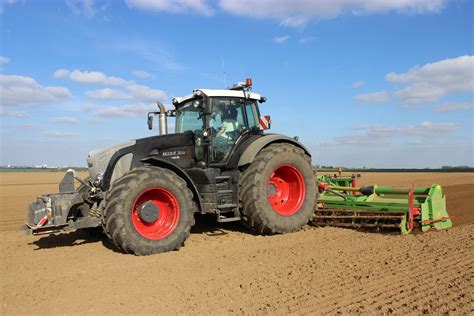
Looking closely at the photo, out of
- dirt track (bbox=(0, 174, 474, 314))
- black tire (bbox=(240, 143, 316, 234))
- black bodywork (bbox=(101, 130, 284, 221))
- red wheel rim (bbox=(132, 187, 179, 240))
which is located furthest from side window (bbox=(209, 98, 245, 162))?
dirt track (bbox=(0, 174, 474, 314))

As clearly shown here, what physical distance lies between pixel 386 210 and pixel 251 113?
9.67ft

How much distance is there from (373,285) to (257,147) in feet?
11.6

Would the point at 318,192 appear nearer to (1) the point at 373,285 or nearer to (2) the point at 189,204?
(2) the point at 189,204

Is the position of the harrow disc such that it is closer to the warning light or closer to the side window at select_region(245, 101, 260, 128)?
the side window at select_region(245, 101, 260, 128)

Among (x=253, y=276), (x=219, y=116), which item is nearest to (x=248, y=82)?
(x=219, y=116)

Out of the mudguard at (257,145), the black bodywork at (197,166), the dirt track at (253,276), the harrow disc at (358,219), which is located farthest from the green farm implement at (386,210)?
the black bodywork at (197,166)

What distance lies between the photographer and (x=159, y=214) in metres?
6.45

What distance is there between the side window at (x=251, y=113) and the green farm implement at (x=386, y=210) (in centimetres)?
184

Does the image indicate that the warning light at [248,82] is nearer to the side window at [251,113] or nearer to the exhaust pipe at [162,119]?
the side window at [251,113]

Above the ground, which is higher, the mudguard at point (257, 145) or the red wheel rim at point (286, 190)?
the mudguard at point (257, 145)

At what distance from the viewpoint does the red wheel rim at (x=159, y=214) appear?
6.28 meters

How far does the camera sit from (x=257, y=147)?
7398mm

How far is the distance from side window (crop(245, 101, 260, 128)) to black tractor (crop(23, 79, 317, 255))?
0.02m

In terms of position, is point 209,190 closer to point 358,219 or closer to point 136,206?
point 136,206
